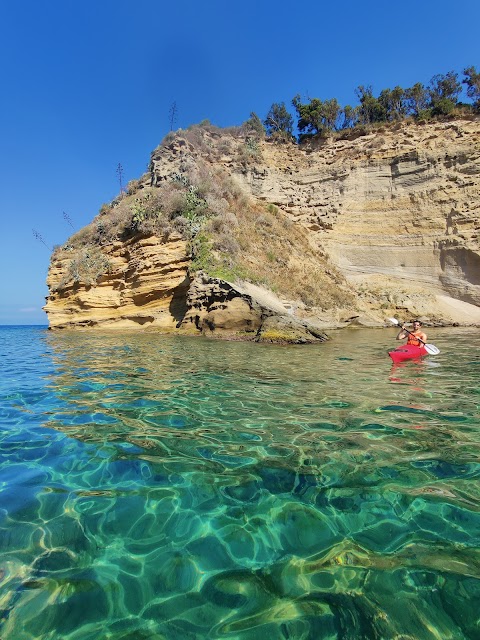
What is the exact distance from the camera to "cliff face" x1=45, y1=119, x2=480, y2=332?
20.7 metres

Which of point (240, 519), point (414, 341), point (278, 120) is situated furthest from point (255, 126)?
point (240, 519)

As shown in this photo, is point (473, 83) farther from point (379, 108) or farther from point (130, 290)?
point (130, 290)

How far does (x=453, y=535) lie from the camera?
239cm

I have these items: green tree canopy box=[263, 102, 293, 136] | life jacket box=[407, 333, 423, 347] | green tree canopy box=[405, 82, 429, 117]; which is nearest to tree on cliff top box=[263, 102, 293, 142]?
green tree canopy box=[263, 102, 293, 136]

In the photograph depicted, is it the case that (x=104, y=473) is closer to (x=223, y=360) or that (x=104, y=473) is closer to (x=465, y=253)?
(x=223, y=360)

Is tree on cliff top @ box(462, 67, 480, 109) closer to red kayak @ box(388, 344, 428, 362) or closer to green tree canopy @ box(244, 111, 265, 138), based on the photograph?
green tree canopy @ box(244, 111, 265, 138)

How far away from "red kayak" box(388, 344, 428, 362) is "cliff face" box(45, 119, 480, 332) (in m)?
9.52

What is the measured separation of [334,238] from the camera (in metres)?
29.0

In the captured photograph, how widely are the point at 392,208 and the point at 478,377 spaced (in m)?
24.3

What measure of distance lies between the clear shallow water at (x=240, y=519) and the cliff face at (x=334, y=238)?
13229 mm

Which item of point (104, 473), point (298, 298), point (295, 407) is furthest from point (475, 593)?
point (298, 298)

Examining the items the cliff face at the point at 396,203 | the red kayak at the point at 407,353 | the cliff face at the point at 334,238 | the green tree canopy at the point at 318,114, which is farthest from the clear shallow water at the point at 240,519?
the green tree canopy at the point at 318,114

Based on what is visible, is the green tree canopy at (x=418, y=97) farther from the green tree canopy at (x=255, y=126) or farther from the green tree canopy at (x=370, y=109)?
the green tree canopy at (x=255, y=126)

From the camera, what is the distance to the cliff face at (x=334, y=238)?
2072 centimetres
